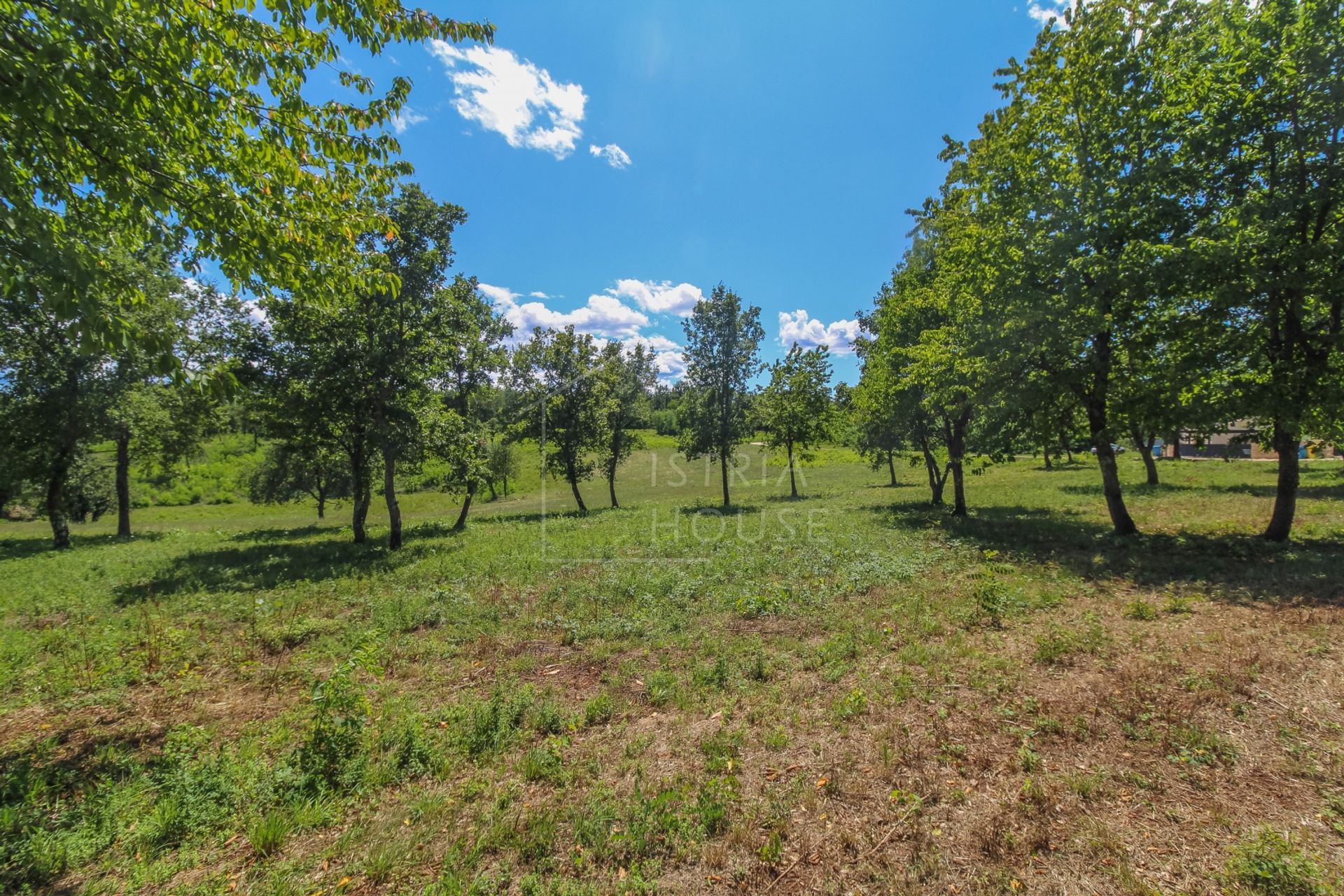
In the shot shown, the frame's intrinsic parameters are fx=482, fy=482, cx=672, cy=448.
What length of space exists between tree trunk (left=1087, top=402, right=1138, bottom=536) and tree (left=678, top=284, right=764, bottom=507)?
17.8 meters

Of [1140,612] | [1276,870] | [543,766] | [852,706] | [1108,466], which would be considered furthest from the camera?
[1108,466]

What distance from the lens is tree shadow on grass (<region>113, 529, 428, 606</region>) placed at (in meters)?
12.6

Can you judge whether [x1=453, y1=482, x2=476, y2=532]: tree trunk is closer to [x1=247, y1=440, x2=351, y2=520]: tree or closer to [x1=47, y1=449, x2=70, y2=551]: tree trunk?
[x1=247, y1=440, x2=351, y2=520]: tree

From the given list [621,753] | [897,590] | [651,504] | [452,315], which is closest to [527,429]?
[651,504]

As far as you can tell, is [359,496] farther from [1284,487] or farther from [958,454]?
[1284,487]

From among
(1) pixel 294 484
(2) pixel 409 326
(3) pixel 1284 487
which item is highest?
(2) pixel 409 326

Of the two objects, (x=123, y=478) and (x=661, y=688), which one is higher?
(x=123, y=478)

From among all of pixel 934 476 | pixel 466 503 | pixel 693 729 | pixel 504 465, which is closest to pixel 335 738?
pixel 693 729

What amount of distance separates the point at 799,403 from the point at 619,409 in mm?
13803

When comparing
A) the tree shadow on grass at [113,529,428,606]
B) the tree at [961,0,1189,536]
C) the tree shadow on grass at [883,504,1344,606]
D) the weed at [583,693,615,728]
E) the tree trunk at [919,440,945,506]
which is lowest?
the weed at [583,693,615,728]

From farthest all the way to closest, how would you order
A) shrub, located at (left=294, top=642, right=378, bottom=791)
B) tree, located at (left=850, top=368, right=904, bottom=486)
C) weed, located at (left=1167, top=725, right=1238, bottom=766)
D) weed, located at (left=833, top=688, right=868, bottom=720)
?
tree, located at (left=850, top=368, right=904, bottom=486) < weed, located at (left=833, top=688, right=868, bottom=720) < shrub, located at (left=294, top=642, right=378, bottom=791) < weed, located at (left=1167, top=725, right=1238, bottom=766)

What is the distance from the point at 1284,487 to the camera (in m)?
12.3

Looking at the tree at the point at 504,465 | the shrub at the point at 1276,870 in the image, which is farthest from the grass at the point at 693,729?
the tree at the point at 504,465

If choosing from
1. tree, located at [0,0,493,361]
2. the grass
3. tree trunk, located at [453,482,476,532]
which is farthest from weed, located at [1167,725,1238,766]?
tree trunk, located at [453,482,476,532]
